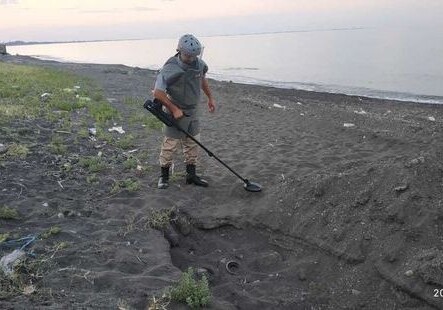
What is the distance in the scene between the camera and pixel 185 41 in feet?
19.7

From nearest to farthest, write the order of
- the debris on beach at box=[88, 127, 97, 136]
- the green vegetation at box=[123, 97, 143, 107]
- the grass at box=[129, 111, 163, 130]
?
the debris on beach at box=[88, 127, 97, 136] → the grass at box=[129, 111, 163, 130] → the green vegetation at box=[123, 97, 143, 107]

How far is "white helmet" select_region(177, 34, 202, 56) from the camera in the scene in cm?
597

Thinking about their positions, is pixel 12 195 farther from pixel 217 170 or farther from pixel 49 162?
pixel 217 170

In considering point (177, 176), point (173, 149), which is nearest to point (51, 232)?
point (173, 149)

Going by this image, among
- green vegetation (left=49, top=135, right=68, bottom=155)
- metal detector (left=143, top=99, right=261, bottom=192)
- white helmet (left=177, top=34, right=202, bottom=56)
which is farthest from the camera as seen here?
green vegetation (left=49, top=135, right=68, bottom=155)

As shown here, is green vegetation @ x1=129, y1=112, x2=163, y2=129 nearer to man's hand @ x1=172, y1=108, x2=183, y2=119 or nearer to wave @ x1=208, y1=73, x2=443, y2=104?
man's hand @ x1=172, y1=108, x2=183, y2=119

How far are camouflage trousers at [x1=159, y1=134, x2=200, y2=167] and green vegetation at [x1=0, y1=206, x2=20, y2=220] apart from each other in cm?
224

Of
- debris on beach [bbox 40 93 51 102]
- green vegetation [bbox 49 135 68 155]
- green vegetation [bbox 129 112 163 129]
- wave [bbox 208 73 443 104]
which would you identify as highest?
wave [bbox 208 73 443 104]

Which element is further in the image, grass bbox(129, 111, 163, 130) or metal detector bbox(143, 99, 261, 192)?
grass bbox(129, 111, 163, 130)

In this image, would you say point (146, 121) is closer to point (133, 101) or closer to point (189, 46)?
point (133, 101)

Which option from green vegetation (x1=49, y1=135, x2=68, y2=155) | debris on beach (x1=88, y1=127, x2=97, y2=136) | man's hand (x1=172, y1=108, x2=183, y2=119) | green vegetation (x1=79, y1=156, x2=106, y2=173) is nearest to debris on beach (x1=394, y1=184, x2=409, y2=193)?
man's hand (x1=172, y1=108, x2=183, y2=119)

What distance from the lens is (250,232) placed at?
569cm

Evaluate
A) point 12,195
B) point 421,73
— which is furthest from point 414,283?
point 421,73

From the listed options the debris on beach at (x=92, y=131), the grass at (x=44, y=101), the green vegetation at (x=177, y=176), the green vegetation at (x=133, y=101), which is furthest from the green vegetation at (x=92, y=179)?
the green vegetation at (x=133, y=101)
